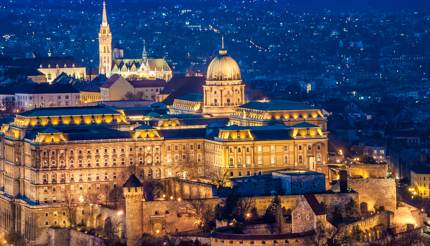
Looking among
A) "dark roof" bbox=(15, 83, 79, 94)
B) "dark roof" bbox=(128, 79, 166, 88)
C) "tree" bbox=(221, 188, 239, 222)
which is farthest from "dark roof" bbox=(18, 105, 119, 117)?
"dark roof" bbox=(128, 79, 166, 88)

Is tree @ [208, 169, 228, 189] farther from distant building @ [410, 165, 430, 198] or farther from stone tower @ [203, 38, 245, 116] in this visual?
stone tower @ [203, 38, 245, 116]

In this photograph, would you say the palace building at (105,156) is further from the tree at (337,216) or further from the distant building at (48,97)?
the distant building at (48,97)

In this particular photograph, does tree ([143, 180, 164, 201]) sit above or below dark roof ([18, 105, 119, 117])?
below

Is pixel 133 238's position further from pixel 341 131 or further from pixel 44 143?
pixel 341 131

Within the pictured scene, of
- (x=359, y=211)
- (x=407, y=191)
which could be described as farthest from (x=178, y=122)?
(x=359, y=211)

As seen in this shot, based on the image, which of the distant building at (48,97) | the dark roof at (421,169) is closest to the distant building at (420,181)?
the dark roof at (421,169)

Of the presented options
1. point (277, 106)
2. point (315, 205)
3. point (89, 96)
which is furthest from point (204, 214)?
point (89, 96)
